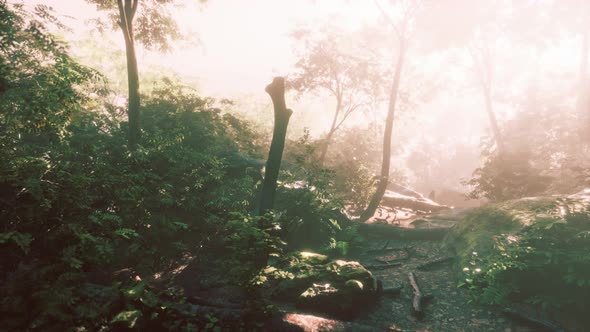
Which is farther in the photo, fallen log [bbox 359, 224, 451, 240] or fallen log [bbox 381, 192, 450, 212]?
fallen log [bbox 381, 192, 450, 212]

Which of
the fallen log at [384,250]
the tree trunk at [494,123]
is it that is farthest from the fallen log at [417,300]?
the tree trunk at [494,123]

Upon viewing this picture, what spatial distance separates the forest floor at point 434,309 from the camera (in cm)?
622

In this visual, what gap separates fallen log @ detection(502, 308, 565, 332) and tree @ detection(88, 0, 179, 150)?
12300 mm

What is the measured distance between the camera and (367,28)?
2067 centimetres

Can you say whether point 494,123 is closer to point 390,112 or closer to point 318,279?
point 390,112

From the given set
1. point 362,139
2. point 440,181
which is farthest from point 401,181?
point 440,181

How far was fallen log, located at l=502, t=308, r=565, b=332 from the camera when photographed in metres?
5.57

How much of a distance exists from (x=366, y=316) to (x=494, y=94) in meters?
28.2

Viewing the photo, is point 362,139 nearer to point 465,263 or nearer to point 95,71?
point 465,263

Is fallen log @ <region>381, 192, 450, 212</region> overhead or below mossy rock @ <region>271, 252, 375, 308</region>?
overhead

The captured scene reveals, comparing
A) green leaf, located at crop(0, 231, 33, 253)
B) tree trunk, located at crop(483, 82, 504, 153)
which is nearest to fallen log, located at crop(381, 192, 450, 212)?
tree trunk, located at crop(483, 82, 504, 153)

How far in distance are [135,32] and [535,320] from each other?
17.5m

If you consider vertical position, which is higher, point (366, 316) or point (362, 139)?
point (362, 139)

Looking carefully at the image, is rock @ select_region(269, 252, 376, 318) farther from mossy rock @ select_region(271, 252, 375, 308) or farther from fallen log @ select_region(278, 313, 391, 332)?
fallen log @ select_region(278, 313, 391, 332)
